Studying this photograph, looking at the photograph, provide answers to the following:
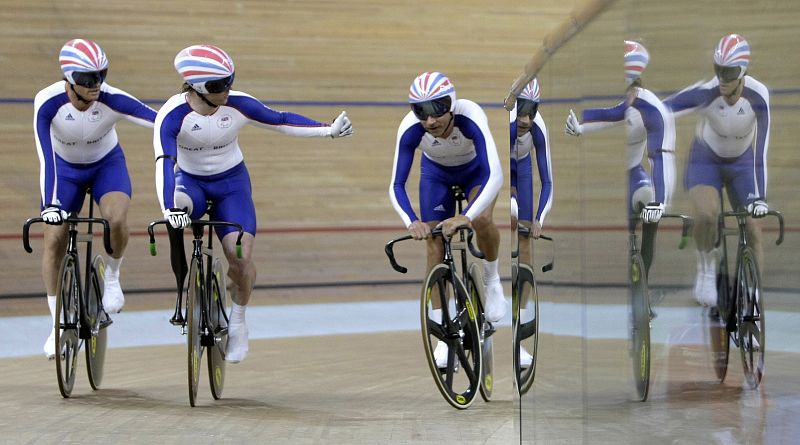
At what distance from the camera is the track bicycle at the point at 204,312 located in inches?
173

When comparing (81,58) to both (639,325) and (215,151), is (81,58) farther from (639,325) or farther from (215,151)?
(639,325)

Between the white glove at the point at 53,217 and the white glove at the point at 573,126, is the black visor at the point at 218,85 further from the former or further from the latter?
the white glove at the point at 573,126

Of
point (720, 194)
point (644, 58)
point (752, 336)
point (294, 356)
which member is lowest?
point (294, 356)

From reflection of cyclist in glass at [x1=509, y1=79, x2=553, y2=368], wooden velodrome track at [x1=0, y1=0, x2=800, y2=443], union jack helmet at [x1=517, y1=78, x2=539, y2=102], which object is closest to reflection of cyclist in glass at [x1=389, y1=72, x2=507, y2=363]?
wooden velodrome track at [x1=0, y1=0, x2=800, y2=443]

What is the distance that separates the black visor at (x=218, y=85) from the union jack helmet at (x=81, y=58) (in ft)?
2.03

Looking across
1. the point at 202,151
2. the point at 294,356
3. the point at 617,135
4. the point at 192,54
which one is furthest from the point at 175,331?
the point at 617,135

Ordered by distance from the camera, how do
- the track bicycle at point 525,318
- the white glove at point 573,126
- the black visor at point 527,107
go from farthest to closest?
the black visor at point 527,107 < the track bicycle at point 525,318 < the white glove at point 573,126

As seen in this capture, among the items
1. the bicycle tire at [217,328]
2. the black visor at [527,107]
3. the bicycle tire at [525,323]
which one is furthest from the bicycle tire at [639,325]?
the bicycle tire at [217,328]

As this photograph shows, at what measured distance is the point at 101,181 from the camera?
5484mm

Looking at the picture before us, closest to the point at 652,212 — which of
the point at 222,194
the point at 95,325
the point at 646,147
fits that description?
the point at 646,147

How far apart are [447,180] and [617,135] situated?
3407 mm

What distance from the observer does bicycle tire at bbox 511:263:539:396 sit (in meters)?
2.66

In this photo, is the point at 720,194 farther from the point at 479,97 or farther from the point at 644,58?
the point at 479,97

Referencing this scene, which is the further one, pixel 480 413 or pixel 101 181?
pixel 101 181
